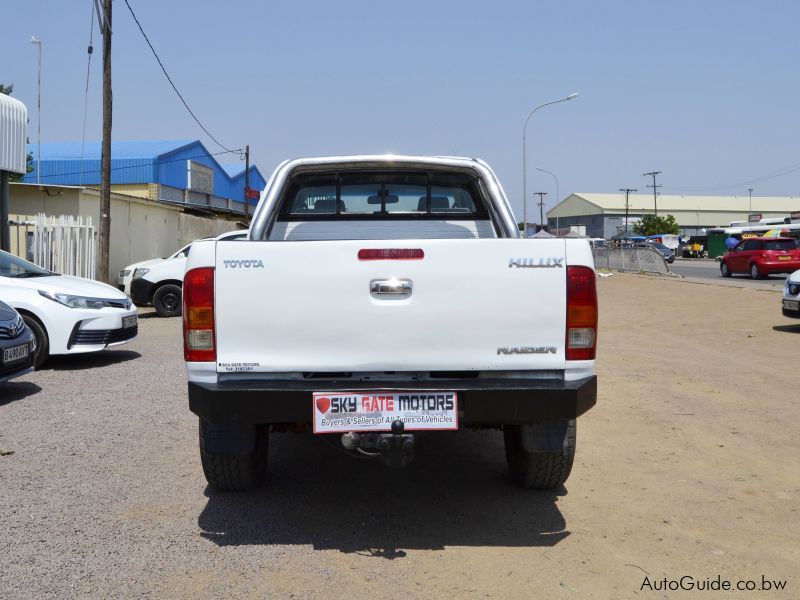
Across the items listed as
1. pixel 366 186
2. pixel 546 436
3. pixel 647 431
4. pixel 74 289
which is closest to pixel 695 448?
pixel 647 431

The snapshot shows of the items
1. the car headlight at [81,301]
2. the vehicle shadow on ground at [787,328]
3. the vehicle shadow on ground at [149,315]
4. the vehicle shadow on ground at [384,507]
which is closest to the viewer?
the vehicle shadow on ground at [384,507]

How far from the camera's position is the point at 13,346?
7.26 metres

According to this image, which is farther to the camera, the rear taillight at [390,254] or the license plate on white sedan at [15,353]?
the license plate on white sedan at [15,353]

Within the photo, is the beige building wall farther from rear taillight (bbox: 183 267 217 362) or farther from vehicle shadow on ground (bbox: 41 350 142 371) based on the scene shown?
rear taillight (bbox: 183 267 217 362)

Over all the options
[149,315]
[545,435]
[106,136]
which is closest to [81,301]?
[545,435]

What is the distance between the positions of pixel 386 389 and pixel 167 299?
13132mm

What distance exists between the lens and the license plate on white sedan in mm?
7152

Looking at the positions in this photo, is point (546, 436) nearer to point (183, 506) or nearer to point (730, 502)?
point (730, 502)

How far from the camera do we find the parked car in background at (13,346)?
7.15 meters

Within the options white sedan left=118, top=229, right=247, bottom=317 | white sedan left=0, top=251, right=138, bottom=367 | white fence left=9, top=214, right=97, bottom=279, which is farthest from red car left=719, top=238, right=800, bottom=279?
white sedan left=0, top=251, right=138, bottom=367

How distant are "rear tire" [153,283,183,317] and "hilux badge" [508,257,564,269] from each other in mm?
13091

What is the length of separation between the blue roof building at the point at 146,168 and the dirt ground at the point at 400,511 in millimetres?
32382

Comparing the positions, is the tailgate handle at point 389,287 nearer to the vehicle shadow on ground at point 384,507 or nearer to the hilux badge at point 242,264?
the hilux badge at point 242,264

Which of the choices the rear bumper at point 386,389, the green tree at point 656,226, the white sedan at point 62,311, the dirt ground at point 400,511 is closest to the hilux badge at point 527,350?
the rear bumper at point 386,389
